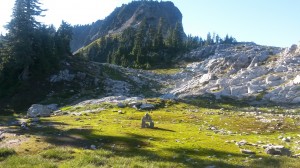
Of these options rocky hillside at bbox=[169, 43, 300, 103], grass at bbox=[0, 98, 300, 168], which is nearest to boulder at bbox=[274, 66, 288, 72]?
rocky hillside at bbox=[169, 43, 300, 103]

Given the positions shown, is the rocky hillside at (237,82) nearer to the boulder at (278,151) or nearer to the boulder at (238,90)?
the boulder at (238,90)

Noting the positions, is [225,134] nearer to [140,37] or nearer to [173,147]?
[173,147]

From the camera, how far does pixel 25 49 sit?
78188 mm

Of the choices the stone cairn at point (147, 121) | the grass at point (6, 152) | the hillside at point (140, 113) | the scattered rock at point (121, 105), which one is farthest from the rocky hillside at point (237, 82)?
the grass at point (6, 152)

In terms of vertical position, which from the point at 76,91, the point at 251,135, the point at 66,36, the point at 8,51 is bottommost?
the point at 251,135

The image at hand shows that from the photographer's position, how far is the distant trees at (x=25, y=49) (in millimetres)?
78375

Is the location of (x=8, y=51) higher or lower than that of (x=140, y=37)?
lower

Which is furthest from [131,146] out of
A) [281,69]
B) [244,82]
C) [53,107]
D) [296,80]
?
[281,69]

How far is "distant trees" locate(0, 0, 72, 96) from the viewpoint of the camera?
257ft

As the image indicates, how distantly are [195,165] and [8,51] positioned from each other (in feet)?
219

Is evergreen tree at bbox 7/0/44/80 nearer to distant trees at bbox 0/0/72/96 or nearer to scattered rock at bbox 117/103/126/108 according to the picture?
distant trees at bbox 0/0/72/96

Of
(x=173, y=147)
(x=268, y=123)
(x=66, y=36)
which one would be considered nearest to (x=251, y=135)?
(x=268, y=123)

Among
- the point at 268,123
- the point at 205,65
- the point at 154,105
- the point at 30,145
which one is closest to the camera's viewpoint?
the point at 30,145

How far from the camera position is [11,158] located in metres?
22.8
